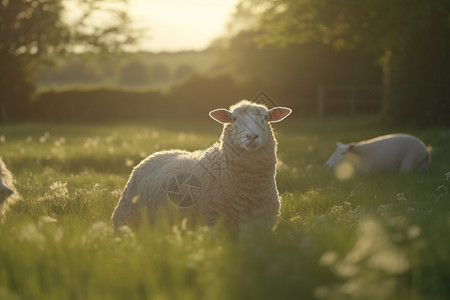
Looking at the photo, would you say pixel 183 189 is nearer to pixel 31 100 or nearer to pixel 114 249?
pixel 114 249

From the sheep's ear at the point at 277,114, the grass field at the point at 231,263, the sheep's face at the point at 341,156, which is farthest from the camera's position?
the sheep's face at the point at 341,156

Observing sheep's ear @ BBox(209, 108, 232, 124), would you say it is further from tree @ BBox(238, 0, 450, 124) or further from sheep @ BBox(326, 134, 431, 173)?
tree @ BBox(238, 0, 450, 124)

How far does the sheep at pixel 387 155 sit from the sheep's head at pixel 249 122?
4.85 metres

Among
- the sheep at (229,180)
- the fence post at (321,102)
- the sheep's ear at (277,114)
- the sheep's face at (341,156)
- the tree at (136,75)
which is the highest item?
the sheep's ear at (277,114)

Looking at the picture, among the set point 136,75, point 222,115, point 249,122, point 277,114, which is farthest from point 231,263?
point 136,75

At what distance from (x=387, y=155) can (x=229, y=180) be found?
571cm

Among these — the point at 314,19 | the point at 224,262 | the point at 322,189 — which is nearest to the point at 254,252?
the point at 224,262

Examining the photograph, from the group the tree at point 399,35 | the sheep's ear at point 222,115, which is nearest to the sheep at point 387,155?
the sheep's ear at point 222,115

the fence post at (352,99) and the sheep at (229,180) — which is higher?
the sheep at (229,180)

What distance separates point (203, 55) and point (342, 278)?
4578 inches

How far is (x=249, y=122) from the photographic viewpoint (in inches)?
208

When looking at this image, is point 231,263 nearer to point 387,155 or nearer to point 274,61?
point 387,155

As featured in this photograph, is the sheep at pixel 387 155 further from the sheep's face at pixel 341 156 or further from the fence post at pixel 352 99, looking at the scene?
the fence post at pixel 352 99

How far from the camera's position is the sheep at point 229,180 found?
16.8 ft
